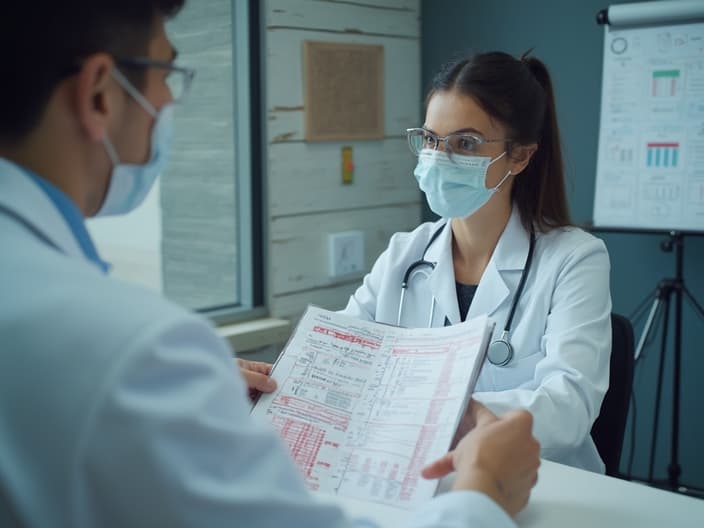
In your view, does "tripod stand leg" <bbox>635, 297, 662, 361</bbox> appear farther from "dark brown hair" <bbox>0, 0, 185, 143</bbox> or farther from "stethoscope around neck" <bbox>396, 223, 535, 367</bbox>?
"dark brown hair" <bbox>0, 0, 185, 143</bbox>

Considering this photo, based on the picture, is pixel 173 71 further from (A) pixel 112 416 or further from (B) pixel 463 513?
(B) pixel 463 513

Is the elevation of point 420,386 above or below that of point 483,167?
below

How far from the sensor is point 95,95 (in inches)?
27.9

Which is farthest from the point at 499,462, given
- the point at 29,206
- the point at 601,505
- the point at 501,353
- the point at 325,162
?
the point at 325,162

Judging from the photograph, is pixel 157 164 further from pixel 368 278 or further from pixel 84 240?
pixel 368 278

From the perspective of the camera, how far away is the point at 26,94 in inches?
26.4

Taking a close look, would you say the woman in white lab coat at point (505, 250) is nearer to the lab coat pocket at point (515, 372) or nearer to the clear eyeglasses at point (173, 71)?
the lab coat pocket at point (515, 372)

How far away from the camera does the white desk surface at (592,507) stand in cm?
102

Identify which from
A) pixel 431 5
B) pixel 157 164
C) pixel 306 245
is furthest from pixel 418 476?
pixel 431 5

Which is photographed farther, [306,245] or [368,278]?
[306,245]

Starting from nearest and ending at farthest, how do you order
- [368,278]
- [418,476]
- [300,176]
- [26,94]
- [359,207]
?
1. [26,94]
2. [418,476]
3. [368,278]
4. [300,176]
5. [359,207]

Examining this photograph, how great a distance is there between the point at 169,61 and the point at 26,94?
0.16m

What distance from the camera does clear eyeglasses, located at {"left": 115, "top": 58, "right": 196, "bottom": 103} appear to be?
2.41ft

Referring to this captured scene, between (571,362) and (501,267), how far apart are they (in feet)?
1.02
